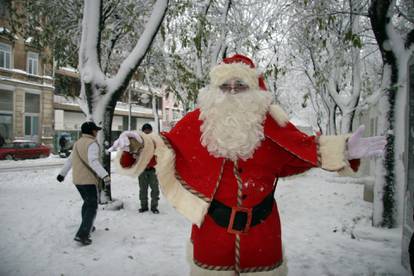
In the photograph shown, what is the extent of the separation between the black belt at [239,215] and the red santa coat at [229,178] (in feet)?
0.10

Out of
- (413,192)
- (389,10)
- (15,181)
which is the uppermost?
(389,10)

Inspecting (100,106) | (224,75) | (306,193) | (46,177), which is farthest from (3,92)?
(224,75)

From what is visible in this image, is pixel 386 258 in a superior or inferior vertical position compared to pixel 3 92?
inferior

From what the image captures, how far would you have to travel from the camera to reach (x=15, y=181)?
12.7 meters

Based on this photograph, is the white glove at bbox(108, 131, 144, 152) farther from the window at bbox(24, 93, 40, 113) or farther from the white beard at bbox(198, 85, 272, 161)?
the window at bbox(24, 93, 40, 113)

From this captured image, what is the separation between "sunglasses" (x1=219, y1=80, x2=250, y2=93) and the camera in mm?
2859

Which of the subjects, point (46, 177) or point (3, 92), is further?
point (3, 92)

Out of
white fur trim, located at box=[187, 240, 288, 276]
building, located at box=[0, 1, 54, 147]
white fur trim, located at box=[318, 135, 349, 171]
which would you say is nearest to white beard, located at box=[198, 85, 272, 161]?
white fur trim, located at box=[318, 135, 349, 171]

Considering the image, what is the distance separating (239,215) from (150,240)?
11.1ft

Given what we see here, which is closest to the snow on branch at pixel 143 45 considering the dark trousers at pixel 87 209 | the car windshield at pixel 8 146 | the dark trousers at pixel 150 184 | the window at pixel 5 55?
the dark trousers at pixel 150 184

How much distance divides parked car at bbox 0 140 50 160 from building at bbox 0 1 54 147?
9.01ft

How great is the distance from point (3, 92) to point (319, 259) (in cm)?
2591

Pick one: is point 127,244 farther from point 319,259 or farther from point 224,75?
point 224,75

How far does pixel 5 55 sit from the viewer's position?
80.7 feet
